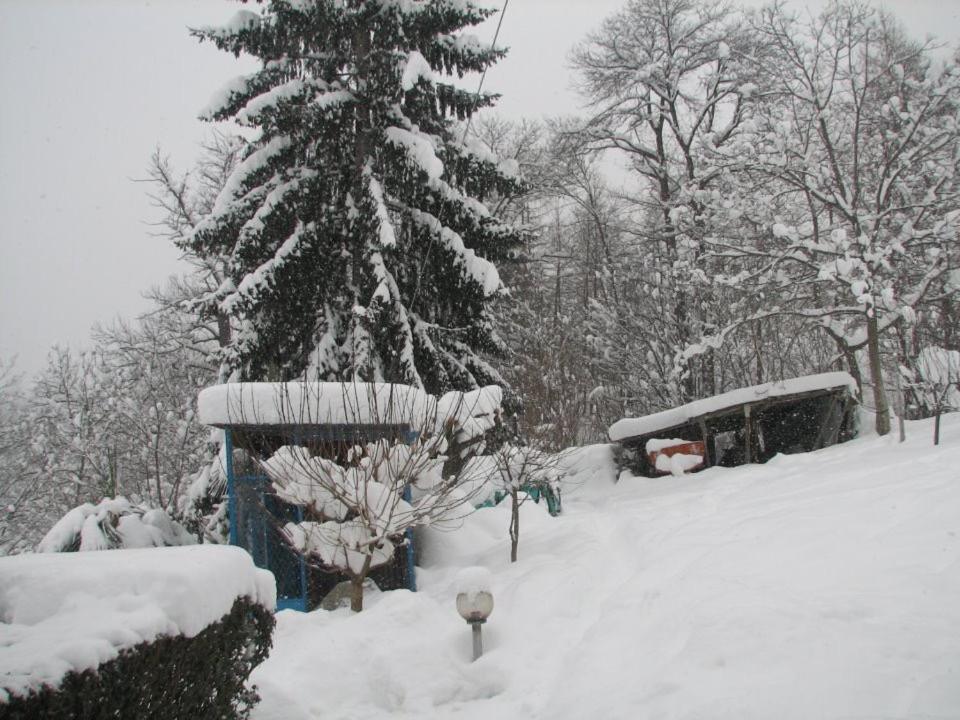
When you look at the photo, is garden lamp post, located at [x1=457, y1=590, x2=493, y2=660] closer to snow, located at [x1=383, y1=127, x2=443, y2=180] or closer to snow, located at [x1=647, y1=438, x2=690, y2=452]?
snow, located at [x1=383, y1=127, x2=443, y2=180]

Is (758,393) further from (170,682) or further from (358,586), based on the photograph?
(170,682)

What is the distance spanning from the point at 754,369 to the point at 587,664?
2039cm

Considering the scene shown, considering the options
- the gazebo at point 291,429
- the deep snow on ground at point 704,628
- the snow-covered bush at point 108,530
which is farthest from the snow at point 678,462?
the snow-covered bush at point 108,530

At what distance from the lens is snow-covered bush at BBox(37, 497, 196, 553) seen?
30.7 ft

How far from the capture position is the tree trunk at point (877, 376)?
13.1 metres

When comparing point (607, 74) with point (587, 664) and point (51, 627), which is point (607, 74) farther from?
point (51, 627)

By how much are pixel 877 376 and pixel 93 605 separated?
1427 centimetres

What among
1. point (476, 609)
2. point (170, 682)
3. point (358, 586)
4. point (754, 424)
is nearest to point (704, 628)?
point (476, 609)

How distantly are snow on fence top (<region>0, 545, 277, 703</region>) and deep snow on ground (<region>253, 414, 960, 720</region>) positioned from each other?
1.59 meters

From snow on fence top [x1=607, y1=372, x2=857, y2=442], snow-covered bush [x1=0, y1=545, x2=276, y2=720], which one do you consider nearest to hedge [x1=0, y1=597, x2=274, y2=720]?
snow-covered bush [x1=0, y1=545, x2=276, y2=720]

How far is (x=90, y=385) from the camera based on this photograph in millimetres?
27156

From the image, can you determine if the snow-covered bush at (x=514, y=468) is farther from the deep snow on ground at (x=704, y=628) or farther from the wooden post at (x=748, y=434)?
the wooden post at (x=748, y=434)

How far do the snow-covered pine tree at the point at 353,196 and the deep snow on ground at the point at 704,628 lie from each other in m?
4.84

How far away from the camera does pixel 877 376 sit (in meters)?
13.3
